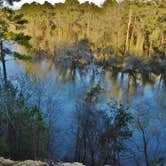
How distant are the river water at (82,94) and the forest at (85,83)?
72 mm

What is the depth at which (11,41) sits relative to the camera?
21203 millimetres

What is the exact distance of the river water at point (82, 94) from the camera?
19.6 m

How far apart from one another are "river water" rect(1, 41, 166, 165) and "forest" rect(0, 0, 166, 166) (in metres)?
0.07

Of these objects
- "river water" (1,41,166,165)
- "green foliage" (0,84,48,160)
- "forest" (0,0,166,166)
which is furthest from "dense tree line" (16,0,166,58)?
"green foliage" (0,84,48,160)

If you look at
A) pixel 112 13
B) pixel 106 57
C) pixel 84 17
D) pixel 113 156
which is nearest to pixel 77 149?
pixel 113 156

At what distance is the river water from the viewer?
770 inches

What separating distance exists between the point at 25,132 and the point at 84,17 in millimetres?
40590

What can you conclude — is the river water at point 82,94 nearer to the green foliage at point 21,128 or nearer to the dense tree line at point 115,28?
the green foliage at point 21,128

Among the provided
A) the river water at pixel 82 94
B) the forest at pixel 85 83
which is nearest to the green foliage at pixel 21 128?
the forest at pixel 85 83

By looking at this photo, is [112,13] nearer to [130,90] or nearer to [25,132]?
[130,90]

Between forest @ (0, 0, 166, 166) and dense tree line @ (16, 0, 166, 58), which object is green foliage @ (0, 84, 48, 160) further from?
dense tree line @ (16, 0, 166, 58)

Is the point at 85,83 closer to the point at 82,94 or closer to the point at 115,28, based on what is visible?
the point at 82,94

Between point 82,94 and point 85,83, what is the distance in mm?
8727

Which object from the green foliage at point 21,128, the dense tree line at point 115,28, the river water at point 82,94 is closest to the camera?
the green foliage at point 21,128
